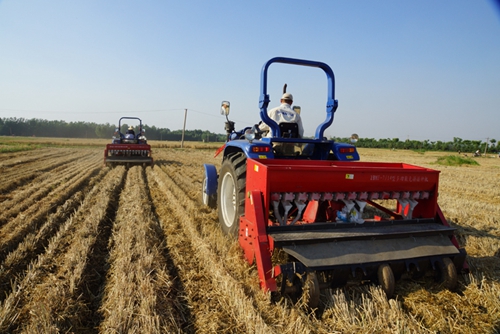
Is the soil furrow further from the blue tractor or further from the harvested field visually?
the blue tractor

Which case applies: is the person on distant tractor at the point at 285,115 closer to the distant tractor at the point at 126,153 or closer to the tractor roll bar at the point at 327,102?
the tractor roll bar at the point at 327,102

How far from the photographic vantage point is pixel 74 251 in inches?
135

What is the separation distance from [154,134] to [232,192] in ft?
256

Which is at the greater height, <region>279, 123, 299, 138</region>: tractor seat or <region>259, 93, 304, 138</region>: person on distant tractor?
<region>259, 93, 304, 138</region>: person on distant tractor

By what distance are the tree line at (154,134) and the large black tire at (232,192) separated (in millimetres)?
44991

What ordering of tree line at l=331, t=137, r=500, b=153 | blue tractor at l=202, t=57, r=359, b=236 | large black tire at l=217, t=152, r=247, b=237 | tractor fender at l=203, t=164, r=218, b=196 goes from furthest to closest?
1. tree line at l=331, t=137, r=500, b=153
2. tractor fender at l=203, t=164, r=218, b=196
3. blue tractor at l=202, t=57, r=359, b=236
4. large black tire at l=217, t=152, r=247, b=237

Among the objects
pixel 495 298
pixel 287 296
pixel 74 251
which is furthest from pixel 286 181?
pixel 74 251

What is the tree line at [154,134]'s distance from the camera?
180 ft

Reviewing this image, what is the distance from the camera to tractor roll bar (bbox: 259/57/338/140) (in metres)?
3.88

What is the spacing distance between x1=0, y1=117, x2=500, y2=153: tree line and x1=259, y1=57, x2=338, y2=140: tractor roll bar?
146ft

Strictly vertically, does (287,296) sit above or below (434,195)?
below

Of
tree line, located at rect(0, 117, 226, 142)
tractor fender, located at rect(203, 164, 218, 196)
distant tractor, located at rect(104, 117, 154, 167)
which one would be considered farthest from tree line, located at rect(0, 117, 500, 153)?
tractor fender, located at rect(203, 164, 218, 196)

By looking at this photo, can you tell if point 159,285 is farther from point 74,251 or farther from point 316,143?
point 316,143

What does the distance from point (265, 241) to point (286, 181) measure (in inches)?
22.9
